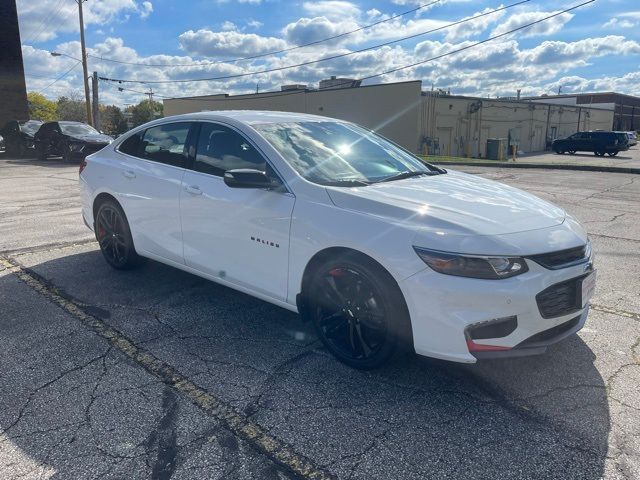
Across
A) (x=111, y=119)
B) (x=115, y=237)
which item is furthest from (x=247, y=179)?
(x=111, y=119)

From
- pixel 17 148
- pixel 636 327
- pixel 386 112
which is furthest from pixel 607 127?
pixel 636 327

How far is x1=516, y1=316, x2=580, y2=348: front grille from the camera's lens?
2.82m

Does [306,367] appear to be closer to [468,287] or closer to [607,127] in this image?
[468,287]

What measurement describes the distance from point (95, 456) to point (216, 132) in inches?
102

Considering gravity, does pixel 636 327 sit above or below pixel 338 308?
below

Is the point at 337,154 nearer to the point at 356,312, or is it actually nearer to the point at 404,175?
the point at 404,175

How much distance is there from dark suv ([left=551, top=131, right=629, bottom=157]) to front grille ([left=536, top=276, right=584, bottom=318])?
34521 mm

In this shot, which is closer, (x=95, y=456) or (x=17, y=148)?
(x=95, y=456)

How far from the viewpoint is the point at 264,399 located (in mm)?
2959

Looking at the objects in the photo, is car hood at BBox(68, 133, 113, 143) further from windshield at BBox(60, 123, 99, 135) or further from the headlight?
the headlight

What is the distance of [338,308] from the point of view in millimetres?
3275

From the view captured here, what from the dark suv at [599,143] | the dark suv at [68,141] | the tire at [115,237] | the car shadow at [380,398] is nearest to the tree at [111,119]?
the dark suv at [68,141]

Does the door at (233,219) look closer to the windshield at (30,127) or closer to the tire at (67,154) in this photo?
the tire at (67,154)

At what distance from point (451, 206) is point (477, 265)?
528 millimetres
